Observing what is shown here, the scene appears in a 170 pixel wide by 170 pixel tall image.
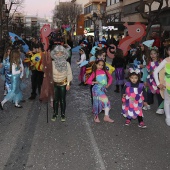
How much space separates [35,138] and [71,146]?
783 mm

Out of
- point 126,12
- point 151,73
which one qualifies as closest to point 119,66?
point 151,73

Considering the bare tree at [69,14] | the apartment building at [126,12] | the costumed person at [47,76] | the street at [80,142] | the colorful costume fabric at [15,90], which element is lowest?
the street at [80,142]

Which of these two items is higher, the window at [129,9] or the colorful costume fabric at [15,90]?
the window at [129,9]

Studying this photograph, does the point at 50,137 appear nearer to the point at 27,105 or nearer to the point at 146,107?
the point at 27,105

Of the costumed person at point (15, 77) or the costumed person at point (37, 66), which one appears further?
the costumed person at point (37, 66)

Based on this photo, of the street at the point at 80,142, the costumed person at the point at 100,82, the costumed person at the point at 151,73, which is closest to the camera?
the street at the point at 80,142

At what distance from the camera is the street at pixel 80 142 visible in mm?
Result: 4156

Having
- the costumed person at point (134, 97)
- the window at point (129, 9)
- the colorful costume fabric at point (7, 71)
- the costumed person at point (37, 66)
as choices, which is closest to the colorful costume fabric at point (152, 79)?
the costumed person at point (134, 97)

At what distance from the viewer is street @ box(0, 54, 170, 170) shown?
4.16 metres

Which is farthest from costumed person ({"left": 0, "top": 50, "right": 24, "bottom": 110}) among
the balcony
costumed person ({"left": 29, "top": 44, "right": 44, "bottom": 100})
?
the balcony

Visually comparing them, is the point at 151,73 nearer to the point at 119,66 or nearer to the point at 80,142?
the point at 119,66

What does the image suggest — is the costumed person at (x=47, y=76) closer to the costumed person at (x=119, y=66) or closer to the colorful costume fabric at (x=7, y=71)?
the colorful costume fabric at (x=7, y=71)

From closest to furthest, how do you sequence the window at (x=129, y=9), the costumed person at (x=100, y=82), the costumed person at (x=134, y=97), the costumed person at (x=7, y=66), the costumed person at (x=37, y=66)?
1. the costumed person at (x=134, y=97)
2. the costumed person at (x=100, y=82)
3. the costumed person at (x=7, y=66)
4. the costumed person at (x=37, y=66)
5. the window at (x=129, y=9)

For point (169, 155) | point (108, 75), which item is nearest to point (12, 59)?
point (108, 75)
